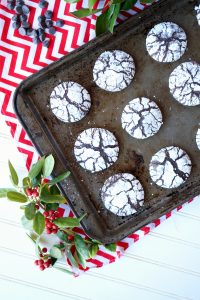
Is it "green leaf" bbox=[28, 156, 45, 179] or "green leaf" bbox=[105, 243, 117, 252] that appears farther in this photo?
"green leaf" bbox=[105, 243, 117, 252]

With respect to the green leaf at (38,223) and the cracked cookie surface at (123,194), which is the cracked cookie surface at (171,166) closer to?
the cracked cookie surface at (123,194)

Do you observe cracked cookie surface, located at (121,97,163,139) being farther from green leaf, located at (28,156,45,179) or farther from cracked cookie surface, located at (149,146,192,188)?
green leaf, located at (28,156,45,179)

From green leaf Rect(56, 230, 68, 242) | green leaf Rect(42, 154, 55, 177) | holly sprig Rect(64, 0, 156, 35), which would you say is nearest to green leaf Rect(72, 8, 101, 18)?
holly sprig Rect(64, 0, 156, 35)

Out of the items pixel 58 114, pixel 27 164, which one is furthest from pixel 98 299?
pixel 58 114

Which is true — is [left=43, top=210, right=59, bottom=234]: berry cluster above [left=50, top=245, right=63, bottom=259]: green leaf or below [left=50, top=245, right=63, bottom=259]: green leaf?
above

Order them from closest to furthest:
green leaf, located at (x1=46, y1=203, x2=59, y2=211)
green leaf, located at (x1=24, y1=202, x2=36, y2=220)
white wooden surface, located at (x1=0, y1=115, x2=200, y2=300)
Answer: green leaf, located at (x1=24, y1=202, x2=36, y2=220) < green leaf, located at (x1=46, y1=203, x2=59, y2=211) < white wooden surface, located at (x1=0, y1=115, x2=200, y2=300)

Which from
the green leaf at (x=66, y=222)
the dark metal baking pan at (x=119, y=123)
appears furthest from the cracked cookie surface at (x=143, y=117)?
the green leaf at (x=66, y=222)

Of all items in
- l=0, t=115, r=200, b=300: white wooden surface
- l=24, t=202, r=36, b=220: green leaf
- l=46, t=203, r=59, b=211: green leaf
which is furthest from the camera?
l=0, t=115, r=200, b=300: white wooden surface

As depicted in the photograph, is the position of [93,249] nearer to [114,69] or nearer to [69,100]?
[69,100]

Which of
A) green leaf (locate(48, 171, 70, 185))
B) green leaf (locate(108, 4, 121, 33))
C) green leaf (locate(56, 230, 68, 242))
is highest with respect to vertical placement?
green leaf (locate(108, 4, 121, 33))

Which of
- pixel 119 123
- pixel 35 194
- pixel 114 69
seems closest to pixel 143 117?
pixel 119 123
